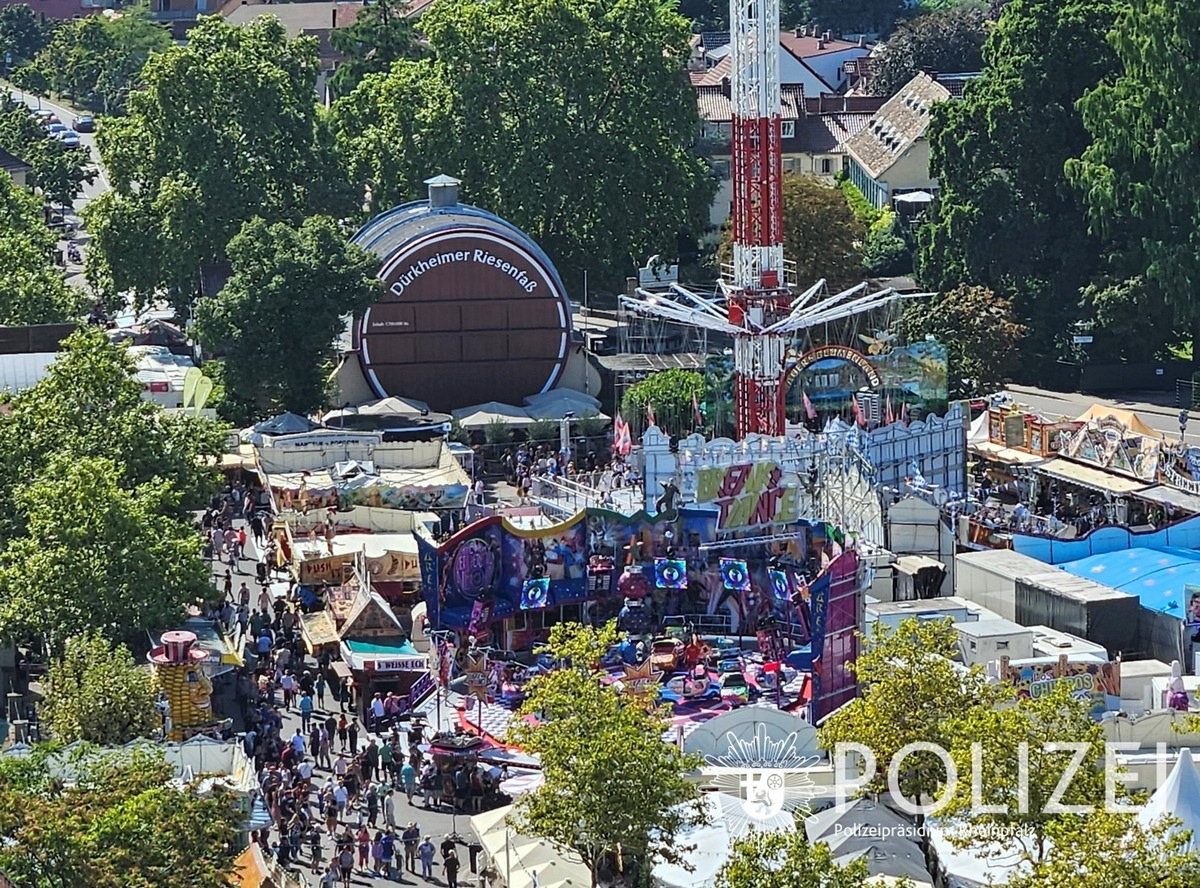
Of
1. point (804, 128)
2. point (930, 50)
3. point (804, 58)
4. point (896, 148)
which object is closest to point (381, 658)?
point (896, 148)

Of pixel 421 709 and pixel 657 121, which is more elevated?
pixel 657 121

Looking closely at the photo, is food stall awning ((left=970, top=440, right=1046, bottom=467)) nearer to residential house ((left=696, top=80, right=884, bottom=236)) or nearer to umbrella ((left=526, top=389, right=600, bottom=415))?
umbrella ((left=526, top=389, right=600, bottom=415))

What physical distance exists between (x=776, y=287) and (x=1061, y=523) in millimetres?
12225

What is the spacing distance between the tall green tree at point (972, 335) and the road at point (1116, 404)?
147cm

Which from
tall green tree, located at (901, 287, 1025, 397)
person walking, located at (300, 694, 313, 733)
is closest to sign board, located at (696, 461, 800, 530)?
person walking, located at (300, 694, 313, 733)

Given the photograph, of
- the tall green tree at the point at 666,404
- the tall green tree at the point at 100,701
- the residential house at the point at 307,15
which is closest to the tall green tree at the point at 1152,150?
the tall green tree at the point at 666,404

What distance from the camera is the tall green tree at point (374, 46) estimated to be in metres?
112

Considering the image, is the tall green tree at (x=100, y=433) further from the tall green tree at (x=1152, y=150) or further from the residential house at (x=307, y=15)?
the residential house at (x=307, y=15)

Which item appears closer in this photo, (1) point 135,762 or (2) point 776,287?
(1) point 135,762

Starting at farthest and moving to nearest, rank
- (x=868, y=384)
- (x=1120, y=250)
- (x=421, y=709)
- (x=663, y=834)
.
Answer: (x=1120, y=250)
(x=868, y=384)
(x=421, y=709)
(x=663, y=834)

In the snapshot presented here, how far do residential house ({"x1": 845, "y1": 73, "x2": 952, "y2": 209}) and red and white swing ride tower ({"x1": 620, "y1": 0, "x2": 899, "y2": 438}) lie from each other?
104 ft

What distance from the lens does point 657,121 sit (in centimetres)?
9194

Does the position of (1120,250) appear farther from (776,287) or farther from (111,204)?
(111,204)

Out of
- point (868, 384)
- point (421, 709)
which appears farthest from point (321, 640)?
point (868, 384)
